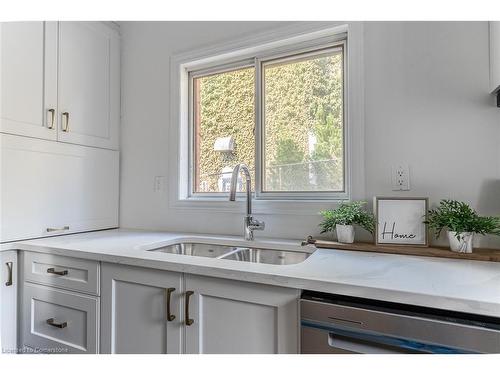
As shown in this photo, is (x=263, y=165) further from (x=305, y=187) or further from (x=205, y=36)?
(x=205, y=36)

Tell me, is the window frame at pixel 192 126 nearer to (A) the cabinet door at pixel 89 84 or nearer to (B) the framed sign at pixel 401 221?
(A) the cabinet door at pixel 89 84

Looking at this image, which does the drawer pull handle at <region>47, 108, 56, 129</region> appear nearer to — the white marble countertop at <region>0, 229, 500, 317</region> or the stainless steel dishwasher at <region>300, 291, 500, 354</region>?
the white marble countertop at <region>0, 229, 500, 317</region>

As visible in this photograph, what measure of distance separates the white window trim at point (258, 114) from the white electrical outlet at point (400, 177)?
14cm

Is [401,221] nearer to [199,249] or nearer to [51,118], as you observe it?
[199,249]

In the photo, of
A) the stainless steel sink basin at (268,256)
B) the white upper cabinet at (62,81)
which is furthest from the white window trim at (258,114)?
the white upper cabinet at (62,81)

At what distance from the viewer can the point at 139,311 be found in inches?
44.4

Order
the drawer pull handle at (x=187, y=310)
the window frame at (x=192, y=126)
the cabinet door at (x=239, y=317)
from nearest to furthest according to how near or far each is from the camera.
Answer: the cabinet door at (x=239, y=317), the drawer pull handle at (x=187, y=310), the window frame at (x=192, y=126)

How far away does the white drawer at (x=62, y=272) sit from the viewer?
122 cm

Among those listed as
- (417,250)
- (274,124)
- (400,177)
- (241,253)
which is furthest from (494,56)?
(241,253)

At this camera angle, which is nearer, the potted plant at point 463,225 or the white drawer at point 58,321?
the potted plant at point 463,225

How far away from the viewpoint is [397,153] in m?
1.31

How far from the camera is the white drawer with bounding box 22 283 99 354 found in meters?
1.22

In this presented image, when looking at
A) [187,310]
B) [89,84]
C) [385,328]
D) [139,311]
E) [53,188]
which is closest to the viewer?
[385,328]

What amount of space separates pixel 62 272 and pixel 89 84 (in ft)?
3.83
